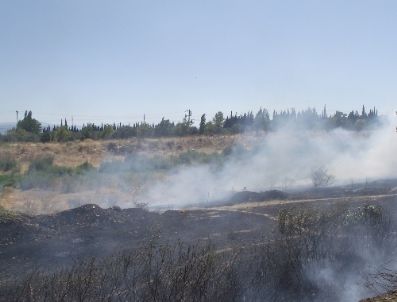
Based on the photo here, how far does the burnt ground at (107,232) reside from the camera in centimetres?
1224

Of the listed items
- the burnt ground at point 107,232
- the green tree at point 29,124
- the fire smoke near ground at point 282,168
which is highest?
the green tree at point 29,124

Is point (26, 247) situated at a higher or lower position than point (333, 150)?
lower

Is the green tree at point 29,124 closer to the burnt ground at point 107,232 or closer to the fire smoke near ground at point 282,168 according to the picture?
the fire smoke near ground at point 282,168

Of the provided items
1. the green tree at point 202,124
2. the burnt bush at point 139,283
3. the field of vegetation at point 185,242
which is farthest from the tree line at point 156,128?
the burnt bush at point 139,283

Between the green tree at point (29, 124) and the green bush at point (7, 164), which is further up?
the green tree at point (29, 124)

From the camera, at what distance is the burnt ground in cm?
1224

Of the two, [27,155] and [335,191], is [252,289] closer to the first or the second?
[335,191]

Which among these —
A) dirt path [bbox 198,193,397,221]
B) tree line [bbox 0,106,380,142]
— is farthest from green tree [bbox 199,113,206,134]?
dirt path [bbox 198,193,397,221]

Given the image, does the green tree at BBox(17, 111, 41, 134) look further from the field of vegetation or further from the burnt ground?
the burnt ground

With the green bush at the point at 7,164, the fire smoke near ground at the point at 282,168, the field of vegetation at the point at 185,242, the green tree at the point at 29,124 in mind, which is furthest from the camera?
the green tree at the point at 29,124

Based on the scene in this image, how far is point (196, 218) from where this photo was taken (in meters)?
17.5

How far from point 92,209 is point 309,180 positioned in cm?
2028

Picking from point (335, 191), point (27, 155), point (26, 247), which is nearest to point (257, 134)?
point (27, 155)

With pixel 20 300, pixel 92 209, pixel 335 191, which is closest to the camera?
pixel 20 300
